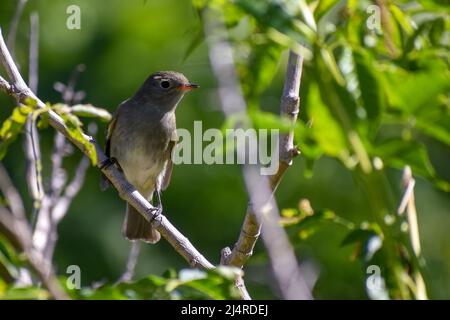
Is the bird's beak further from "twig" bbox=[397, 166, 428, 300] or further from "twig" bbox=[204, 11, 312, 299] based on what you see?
"twig" bbox=[397, 166, 428, 300]

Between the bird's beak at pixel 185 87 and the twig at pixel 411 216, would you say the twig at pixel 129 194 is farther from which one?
the bird's beak at pixel 185 87

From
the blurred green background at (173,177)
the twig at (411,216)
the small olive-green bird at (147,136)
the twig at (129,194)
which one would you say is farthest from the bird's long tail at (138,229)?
the twig at (411,216)

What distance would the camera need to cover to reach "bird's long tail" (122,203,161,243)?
222 inches

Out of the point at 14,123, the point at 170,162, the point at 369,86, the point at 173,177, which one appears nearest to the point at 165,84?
the point at 170,162

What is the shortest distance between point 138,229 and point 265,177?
356 cm

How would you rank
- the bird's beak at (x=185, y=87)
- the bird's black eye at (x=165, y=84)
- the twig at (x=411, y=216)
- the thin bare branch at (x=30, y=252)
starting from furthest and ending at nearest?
the bird's black eye at (x=165, y=84)
the bird's beak at (x=185, y=87)
the twig at (x=411, y=216)
the thin bare branch at (x=30, y=252)

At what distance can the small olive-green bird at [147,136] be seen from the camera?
17.9ft

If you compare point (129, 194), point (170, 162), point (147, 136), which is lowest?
point (170, 162)

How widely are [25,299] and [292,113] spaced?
3.25 feet

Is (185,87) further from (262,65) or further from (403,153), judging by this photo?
(403,153)

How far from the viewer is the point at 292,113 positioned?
2.17 meters

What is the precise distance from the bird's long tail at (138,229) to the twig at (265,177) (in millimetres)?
3320

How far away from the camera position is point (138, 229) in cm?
570
